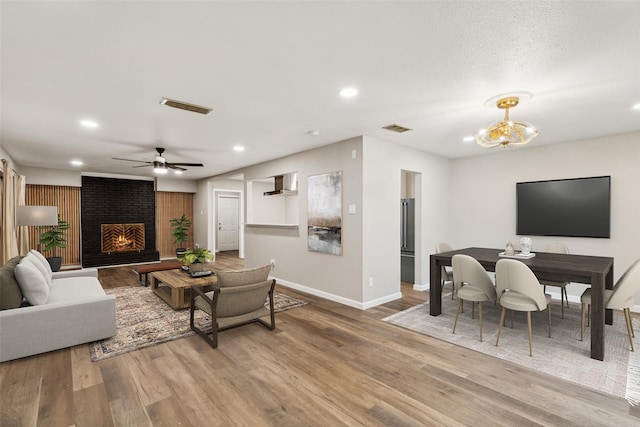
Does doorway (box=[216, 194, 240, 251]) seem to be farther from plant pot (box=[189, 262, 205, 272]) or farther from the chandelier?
the chandelier

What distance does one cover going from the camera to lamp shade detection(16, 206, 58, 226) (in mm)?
4664

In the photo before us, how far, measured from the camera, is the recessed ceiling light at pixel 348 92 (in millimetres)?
2795

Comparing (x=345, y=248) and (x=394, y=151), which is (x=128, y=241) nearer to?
(x=345, y=248)

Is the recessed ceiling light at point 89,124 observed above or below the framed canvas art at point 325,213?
above

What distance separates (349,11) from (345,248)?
132 inches

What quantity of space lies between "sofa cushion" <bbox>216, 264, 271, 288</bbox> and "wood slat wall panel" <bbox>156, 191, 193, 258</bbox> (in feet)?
24.2

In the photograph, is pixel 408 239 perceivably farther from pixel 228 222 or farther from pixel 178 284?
pixel 228 222

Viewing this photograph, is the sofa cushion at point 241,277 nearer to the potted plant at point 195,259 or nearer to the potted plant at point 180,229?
the potted plant at point 195,259

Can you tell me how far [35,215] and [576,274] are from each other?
7.29 m

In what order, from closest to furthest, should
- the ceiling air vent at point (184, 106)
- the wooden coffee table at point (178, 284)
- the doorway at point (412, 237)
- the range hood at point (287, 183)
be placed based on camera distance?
the ceiling air vent at point (184, 106) → the wooden coffee table at point (178, 284) → the doorway at point (412, 237) → the range hood at point (287, 183)

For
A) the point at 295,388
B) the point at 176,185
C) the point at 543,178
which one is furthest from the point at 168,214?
the point at 543,178

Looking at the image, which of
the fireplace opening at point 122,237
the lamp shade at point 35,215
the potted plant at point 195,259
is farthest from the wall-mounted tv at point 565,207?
the fireplace opening at point 122,237

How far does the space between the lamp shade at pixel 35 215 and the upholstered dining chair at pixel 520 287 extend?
6.52 m

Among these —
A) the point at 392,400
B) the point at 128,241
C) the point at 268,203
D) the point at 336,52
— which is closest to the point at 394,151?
the point at 336,52
